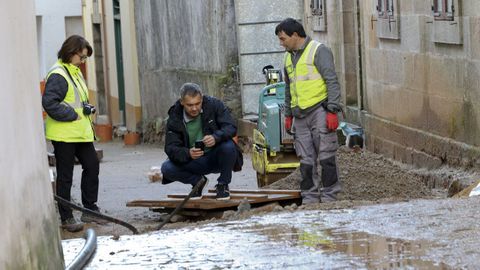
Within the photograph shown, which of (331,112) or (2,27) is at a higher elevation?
(2,27)

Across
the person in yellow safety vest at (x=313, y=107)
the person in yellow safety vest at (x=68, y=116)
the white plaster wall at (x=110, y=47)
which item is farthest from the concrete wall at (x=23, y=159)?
the white plaster wall at (x=110, y=47)

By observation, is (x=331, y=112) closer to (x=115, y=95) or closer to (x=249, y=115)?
(x=249, y=115)

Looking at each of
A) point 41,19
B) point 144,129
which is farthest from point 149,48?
point 41,19

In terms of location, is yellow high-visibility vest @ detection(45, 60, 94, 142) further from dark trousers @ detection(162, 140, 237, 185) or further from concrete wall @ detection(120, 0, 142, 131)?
concrete wall @ detection(120, 0, 142, 131)

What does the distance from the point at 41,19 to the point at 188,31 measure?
12486mm

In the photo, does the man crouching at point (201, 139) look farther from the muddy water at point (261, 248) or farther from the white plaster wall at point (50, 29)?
the white plaster wall at point (50, 29)

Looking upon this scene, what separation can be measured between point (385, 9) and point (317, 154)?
4103mm

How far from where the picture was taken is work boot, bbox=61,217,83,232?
10.5m

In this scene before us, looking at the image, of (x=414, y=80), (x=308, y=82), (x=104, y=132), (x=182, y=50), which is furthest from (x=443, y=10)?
(x=104, y=132)

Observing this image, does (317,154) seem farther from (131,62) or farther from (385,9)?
(131,62)

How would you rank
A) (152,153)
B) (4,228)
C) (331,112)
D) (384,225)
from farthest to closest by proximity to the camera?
1. (152,153)
2. (331,112)
3. (384,225)
4. (4,228)

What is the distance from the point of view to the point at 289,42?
1112cm

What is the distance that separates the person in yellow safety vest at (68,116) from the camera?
10.6 meters

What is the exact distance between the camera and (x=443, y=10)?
1248cm
